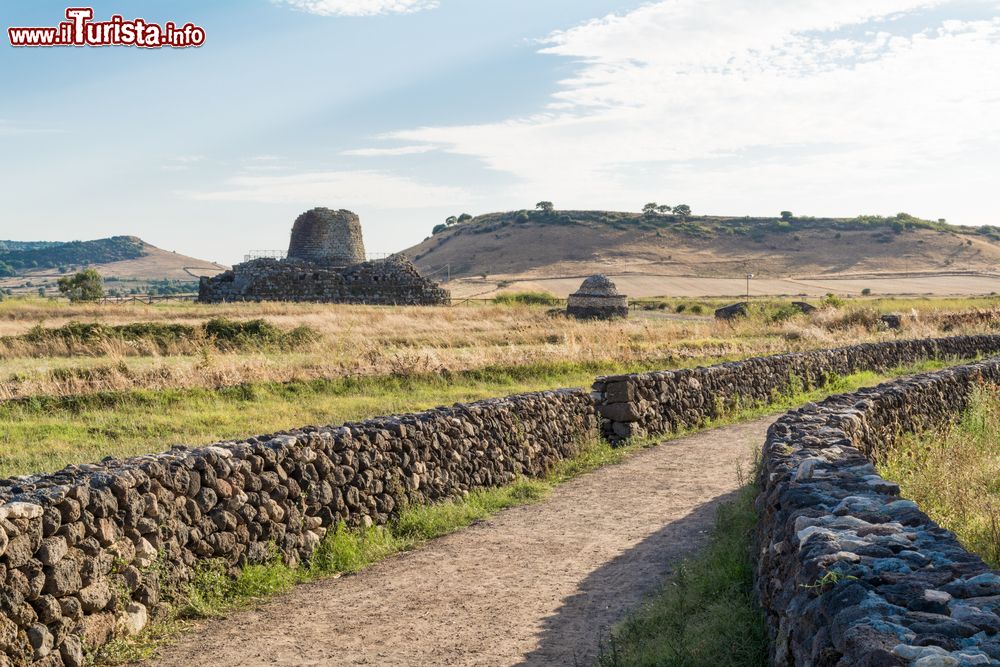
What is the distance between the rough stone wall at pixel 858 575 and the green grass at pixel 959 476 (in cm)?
134

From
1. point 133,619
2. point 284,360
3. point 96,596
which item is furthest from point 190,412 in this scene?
point 96,596

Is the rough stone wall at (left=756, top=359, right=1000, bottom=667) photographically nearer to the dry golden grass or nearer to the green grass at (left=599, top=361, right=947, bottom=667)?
the green grass at (left=599, top=361, right=947, bottom=667)

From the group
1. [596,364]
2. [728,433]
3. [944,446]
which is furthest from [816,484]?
[596,364]

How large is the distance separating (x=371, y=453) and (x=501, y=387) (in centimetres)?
1128

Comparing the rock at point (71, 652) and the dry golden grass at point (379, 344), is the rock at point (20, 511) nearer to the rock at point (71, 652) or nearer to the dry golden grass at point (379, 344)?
the rock at point (71, 652)

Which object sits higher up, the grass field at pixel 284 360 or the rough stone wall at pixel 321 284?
the rough stone wall at pixel 321 284

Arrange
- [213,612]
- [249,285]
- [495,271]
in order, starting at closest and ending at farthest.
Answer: [213,612] < [249,285] < [495,271]

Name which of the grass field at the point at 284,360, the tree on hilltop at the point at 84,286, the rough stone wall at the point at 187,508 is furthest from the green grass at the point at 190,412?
the tree on hilltop at the point at 84,286

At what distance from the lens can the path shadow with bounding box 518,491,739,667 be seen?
7074 mm

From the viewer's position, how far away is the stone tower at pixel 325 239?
58875mm

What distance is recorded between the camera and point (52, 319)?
32938mm

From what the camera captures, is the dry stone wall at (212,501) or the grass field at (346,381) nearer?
the dry stone wall at (212,501)

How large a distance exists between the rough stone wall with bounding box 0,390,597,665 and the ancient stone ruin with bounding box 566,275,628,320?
31796mm

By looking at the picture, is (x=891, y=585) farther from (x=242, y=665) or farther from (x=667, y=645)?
(x=242, y=665)
